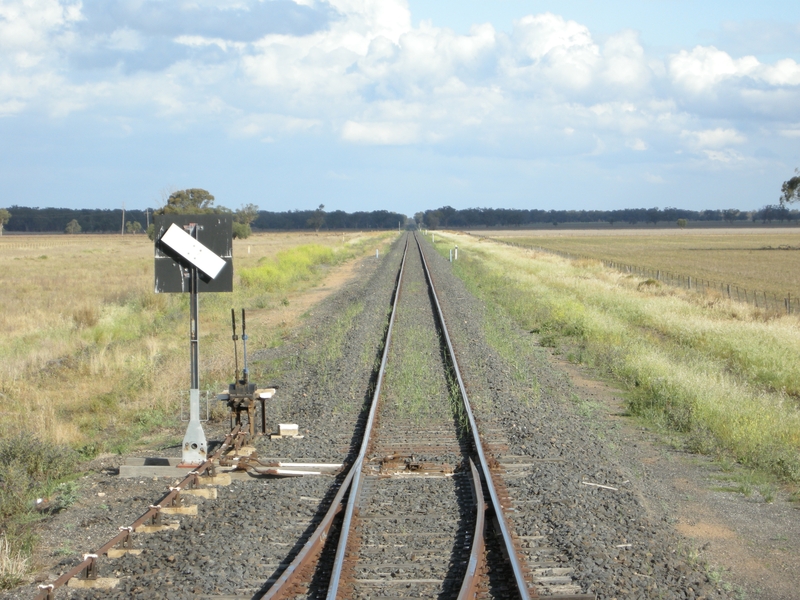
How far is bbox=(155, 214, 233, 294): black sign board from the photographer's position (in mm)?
7723

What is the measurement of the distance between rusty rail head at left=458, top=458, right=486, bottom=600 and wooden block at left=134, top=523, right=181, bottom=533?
2.37 metres

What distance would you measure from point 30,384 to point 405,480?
8870 mm

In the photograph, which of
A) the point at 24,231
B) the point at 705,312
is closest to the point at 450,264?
the point at 705,312

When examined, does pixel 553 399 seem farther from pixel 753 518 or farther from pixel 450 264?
pixel 450 264

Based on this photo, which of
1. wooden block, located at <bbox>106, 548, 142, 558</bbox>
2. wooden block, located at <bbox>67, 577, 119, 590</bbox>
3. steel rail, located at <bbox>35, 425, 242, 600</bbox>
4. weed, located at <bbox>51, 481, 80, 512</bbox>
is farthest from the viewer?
weed, located at <bbox>51, 481, 80, 512</bbox>

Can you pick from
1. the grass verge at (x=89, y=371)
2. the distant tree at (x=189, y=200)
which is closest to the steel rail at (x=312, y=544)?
the grass verge at (x=89, y=371)

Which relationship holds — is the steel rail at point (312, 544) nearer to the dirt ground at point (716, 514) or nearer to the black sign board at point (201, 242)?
the black sign board at point (201, 242)

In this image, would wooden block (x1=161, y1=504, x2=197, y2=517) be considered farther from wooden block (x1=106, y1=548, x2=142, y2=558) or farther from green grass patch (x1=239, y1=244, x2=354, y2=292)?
green grass patch (x1=239, y1=244, x2=354, y2=292)

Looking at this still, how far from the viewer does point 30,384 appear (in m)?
13.6

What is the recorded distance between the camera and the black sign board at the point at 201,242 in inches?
304

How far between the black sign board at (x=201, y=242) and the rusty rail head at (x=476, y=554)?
122 inches

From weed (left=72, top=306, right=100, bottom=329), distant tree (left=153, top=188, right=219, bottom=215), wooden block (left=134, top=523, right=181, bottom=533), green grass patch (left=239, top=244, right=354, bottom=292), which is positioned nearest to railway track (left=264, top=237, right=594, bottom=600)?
wooden block (left=134, top=523, right=181, bottom=533)

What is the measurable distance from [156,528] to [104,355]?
408 inches

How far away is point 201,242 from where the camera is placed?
7.80 meters
